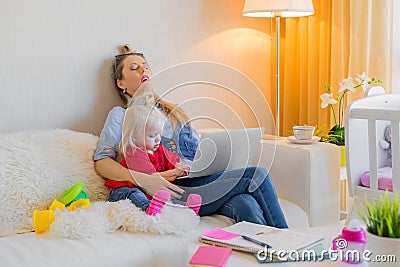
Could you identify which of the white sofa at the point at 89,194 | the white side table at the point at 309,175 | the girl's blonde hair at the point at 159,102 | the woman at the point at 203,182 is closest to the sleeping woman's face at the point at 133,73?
the girl's blonde hair at the point at 159,102

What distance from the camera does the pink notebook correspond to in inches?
53.2

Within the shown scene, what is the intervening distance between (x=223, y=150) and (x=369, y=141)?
0.63m

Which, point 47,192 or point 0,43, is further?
point 0,43

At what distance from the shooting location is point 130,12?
253 cm

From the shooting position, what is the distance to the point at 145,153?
2.03m

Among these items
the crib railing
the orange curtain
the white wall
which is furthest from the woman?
the orange curtain

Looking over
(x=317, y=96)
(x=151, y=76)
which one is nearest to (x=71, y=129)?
(x=151, y=76)

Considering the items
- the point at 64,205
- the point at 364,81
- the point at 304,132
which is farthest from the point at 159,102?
the point at 364,81

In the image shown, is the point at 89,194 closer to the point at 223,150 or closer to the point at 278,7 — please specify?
the point at 223,150

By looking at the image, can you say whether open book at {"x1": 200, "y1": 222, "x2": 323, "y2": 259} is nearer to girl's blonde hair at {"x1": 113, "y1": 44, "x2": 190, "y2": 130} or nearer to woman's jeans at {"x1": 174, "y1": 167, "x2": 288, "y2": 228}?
woman's jeans at {"x1": 174, "y1": 167, "x2": 288, "y2": 228}

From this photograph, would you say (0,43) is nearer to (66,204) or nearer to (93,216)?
(66,204)

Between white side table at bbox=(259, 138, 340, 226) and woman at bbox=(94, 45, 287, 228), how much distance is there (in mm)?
331

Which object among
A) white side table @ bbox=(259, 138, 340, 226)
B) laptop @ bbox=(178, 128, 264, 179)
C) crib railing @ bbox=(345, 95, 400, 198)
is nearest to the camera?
laptop @ bbox=(178, 128, 264, 179)

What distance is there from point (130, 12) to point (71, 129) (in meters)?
0.61
